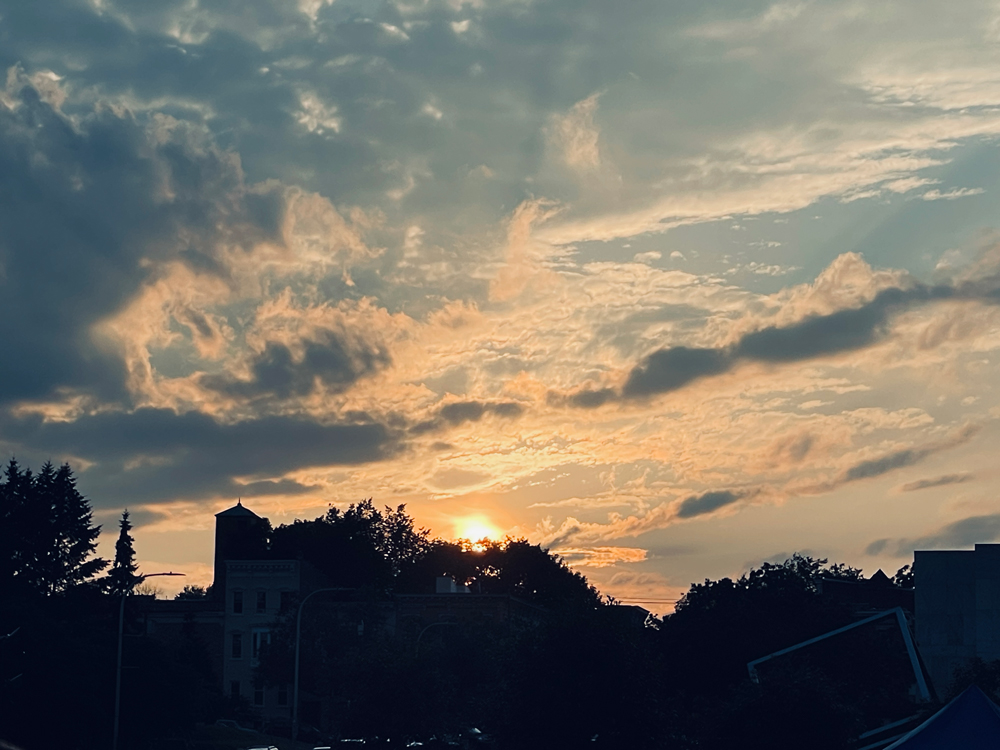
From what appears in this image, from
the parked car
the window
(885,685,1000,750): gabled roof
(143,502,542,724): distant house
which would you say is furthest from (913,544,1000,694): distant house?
the window

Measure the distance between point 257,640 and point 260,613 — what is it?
2.43m

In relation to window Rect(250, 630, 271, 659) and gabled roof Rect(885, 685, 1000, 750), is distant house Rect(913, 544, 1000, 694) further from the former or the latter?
window Rect(250, 630, 271, 659)

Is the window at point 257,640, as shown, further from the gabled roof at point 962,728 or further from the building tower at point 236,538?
the gabled roof at point 962,728

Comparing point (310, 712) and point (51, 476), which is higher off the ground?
point (51, 476)

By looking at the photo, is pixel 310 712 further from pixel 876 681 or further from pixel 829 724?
pixel 829 724

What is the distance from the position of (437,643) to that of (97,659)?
25953 mm

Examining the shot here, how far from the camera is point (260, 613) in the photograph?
11119cm

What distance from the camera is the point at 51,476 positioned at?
289ft

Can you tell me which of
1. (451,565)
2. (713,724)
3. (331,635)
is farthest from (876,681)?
(451,565)

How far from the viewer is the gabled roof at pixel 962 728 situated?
2553cm

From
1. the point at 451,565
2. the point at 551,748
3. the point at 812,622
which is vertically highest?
the point at 451,565

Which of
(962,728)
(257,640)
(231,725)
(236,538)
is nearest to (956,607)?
(231,725)

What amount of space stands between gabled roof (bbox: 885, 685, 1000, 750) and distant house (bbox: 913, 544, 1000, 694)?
52059mm

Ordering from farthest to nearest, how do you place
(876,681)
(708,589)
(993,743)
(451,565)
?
(451,565) → (708,589) → (876,681) → (993,743)
